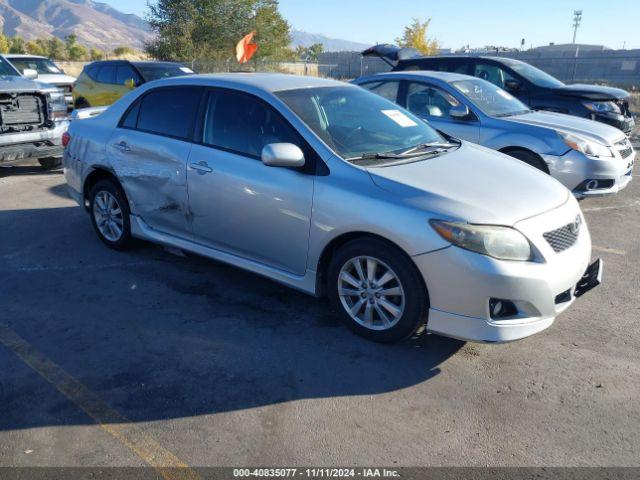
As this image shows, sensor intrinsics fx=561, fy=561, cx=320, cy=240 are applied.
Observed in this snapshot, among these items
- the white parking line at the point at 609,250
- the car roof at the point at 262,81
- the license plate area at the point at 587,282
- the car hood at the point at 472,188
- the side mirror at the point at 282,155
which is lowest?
the white parking line at the point at 609,250

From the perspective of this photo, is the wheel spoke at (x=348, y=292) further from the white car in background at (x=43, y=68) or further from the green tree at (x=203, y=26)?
the green tree at (x=203, y=26)

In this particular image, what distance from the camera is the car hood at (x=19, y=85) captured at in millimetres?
8234

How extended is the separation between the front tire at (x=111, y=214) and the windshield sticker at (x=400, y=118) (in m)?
2.54

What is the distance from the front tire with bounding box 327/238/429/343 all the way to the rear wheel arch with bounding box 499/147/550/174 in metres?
3.92

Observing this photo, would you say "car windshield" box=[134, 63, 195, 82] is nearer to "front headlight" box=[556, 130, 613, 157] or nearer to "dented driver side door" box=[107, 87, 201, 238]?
"dented driver side door" box=[107, 87, 201, 238]

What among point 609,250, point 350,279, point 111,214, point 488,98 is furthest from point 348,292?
point 488,98

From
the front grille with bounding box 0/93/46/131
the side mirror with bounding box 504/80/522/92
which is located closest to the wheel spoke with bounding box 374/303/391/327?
the front grille with bounding box 0/93/46/131

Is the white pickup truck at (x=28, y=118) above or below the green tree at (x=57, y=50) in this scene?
below

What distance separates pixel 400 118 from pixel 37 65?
14.6 m

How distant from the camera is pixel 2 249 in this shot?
5.58 m

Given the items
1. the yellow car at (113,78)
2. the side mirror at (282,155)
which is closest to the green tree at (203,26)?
the yellow car at (113,78)

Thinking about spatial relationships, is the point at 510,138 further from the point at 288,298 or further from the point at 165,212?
the point at 165,212

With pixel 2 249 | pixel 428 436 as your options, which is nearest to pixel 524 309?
pixel 428 436

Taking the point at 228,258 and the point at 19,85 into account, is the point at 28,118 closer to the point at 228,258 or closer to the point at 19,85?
the point at 19,85
